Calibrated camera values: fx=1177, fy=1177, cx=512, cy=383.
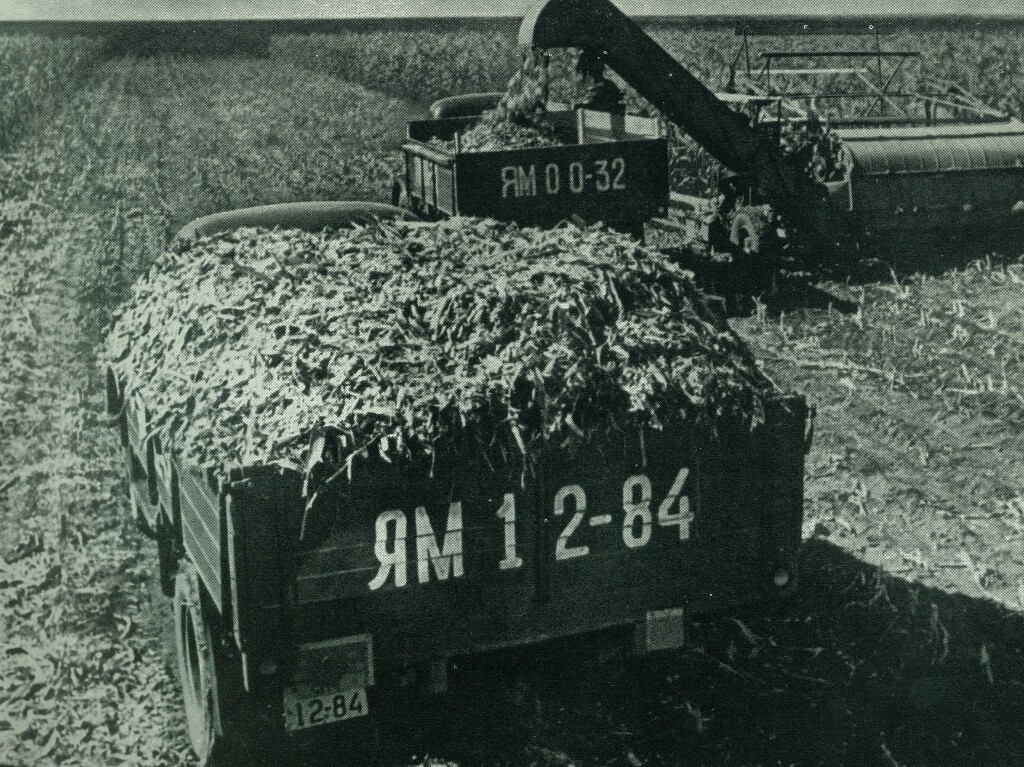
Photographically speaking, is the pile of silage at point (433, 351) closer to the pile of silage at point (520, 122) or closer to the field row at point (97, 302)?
the field row at point (97, 302)

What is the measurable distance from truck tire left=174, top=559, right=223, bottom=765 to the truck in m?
0.01

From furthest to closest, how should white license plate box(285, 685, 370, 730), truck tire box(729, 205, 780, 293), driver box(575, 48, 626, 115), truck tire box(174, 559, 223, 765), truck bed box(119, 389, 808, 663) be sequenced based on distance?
truck tire box(729, 205, 780, 293) → driver box(575, 48, 626, 115) → truck tire box(174, 559, 223, 765) → white license plate box(285, 685, 370, 730) → truck bed box(119, 389, 808, 663)

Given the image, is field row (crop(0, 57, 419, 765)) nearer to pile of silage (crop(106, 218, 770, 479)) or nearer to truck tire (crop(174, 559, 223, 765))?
truck tire (crop(174, 559, 223, 765))

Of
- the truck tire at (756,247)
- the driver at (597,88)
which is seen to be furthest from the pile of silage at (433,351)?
the truck tire at (756,247)

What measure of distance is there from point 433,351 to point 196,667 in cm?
165

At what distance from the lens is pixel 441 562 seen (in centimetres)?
412

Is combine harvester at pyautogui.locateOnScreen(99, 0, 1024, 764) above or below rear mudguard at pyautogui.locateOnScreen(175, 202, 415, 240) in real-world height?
below

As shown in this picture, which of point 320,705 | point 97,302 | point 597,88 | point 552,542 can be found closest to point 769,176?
point 597,88

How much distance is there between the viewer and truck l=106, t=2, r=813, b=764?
3936 millimetres

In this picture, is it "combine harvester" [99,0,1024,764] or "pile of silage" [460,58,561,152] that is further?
"pile of silage" [460,58,561,152]

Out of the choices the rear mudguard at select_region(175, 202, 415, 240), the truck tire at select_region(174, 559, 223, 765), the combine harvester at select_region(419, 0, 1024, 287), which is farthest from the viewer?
the combine harvester at select_region(419, 0, 1024, 287)

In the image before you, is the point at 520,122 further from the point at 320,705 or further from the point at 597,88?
the point at 320,705

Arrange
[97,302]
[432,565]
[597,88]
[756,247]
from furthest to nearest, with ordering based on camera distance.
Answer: [597,88], [756,247], [97,302], [432,565]

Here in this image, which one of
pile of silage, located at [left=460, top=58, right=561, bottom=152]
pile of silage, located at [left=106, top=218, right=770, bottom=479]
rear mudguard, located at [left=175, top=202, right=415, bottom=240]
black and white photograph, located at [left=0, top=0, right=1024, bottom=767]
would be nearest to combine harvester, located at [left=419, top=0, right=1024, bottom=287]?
pile of silage, located at [left=460, top=58, right=561, bottom=152]
